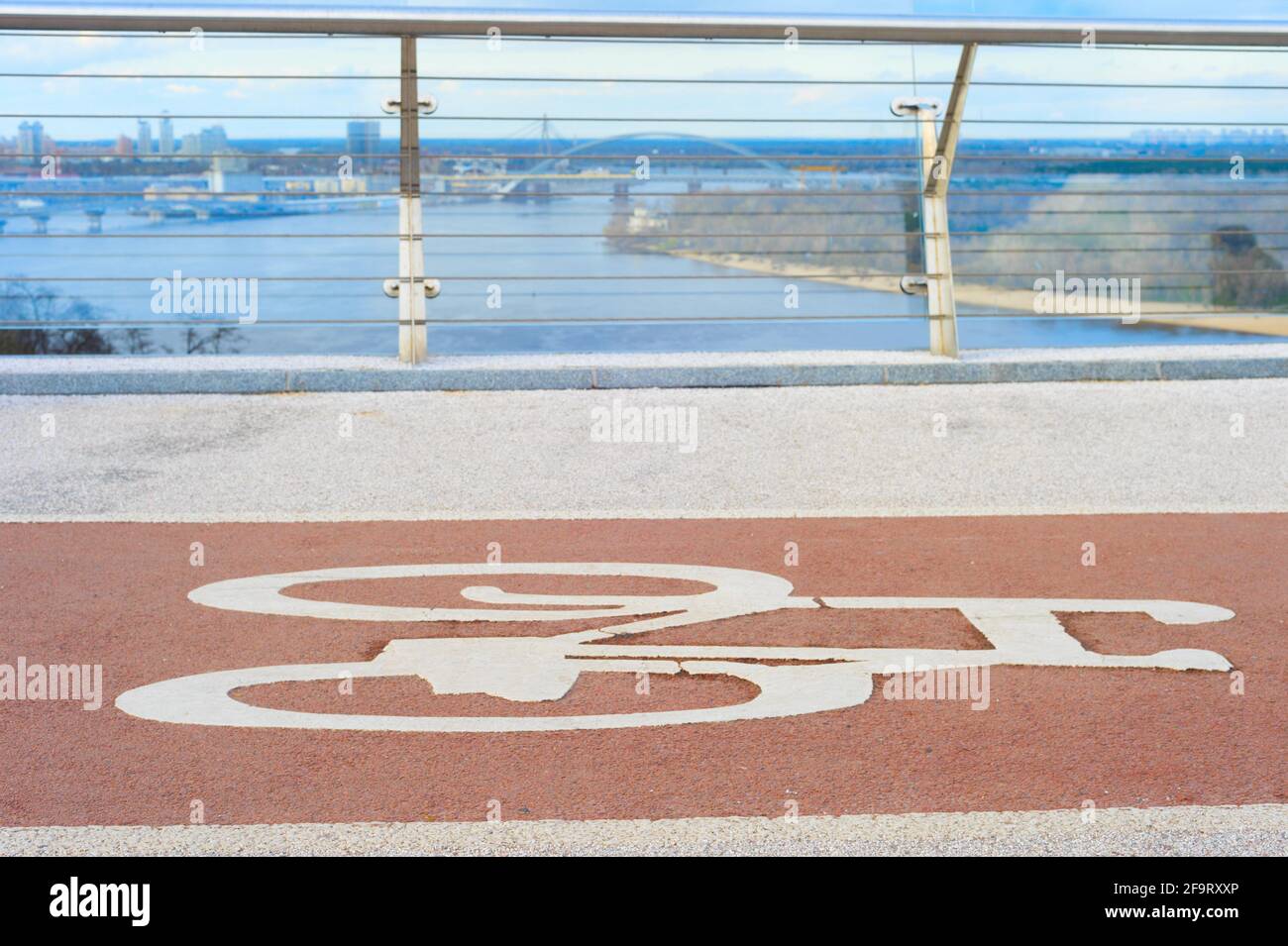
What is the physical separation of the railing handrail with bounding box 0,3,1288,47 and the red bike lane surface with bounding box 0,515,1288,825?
313cm

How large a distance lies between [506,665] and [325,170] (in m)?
5.76

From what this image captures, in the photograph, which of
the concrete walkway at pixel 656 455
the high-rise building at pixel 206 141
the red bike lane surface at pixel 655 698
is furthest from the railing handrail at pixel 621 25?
the red bike lane surface at pixel 655 698

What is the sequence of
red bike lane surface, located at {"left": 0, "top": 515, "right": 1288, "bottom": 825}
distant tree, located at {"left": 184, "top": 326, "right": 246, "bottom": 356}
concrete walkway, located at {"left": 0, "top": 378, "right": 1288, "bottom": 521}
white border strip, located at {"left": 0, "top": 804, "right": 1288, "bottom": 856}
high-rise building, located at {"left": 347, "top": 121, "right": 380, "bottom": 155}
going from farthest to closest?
distant tree, located at {"left": 184, "top": 326, "right": 246, "bottom": 356}
high-rise building, located at {"left": 347, "top": 121, "right": 380, "bottom": 155}
concrete walkway, located at {"left": 0, "top": 378, "right": 1288, "bottom": 521}
red bike lane surface, located at {"left": 0, "top": 515, "right": 1288, "bottom": 825}
white border strip, located at {"left": 0, "top": 804, "right": 1288, "bottom": 856}

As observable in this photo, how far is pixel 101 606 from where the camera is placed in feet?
14.5

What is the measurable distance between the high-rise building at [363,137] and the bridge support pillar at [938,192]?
3.54 metres

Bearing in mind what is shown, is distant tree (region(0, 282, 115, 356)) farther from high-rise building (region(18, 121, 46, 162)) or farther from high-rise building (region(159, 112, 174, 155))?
high-rise building (region(159, 112, 174, 155))

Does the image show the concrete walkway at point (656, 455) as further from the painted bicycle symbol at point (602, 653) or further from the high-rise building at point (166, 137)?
the high-rise building at point (166, 137)

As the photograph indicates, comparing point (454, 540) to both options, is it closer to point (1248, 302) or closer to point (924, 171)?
point (924, 171)

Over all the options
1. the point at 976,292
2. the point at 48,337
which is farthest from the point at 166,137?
the point at 976,292

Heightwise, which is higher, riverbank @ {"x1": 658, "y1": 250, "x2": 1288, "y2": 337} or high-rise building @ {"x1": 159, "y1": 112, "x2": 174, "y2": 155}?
high-rise building @ {"x1": 159, "y1": 112, "x2": 174, "y2": 155}

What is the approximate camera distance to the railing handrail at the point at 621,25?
715 cm

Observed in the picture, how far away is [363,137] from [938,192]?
4.05 meters

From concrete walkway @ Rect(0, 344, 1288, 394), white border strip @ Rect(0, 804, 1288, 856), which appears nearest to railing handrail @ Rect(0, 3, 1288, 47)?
concrete walkway @ Rect(0, 344, 1288, 394)

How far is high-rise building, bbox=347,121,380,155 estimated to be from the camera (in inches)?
370
